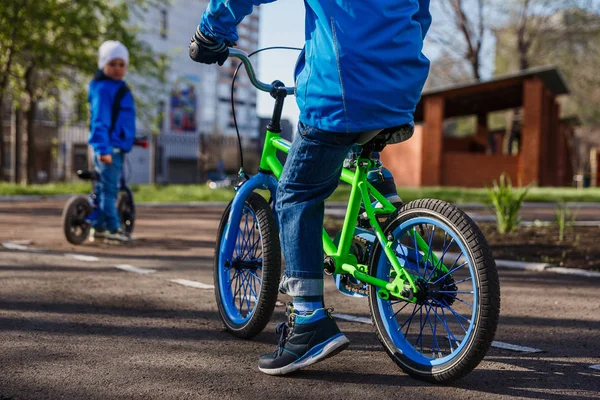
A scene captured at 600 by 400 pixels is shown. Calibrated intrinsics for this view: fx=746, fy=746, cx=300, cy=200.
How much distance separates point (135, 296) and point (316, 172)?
210cm

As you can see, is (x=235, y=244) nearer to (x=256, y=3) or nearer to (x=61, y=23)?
(x=256, y=3)

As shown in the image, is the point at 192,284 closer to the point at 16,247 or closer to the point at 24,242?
the point at 16,247

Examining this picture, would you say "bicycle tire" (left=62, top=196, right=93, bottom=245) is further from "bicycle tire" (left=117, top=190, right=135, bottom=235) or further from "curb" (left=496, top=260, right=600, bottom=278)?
"curb" (left=496, top=260, right=600, bottom=278)

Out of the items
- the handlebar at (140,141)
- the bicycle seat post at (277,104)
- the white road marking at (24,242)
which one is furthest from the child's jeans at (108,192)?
the bicycle seat post at (277,104)

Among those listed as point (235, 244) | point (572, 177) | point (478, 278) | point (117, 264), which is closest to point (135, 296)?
point (235, 244)

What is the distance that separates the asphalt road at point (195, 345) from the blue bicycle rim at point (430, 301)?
137 millimetres

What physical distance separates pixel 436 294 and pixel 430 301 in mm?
47

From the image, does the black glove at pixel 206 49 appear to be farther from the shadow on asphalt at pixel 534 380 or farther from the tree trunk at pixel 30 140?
the tree trunk at pixel 30 140

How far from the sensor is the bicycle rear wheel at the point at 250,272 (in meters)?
3.38

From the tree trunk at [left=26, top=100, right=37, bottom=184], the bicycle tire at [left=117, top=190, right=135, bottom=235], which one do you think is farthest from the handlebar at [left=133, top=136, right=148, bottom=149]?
the tree trunk at [left=26, top=100, right=37, bottom=184]

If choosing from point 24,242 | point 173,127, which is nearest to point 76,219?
point 24,242

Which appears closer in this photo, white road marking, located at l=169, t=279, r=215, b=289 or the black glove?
the black glove

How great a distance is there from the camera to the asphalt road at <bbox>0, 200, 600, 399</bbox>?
2.65 m

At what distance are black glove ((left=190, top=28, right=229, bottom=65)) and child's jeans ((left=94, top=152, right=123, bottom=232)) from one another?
431 centimetres
